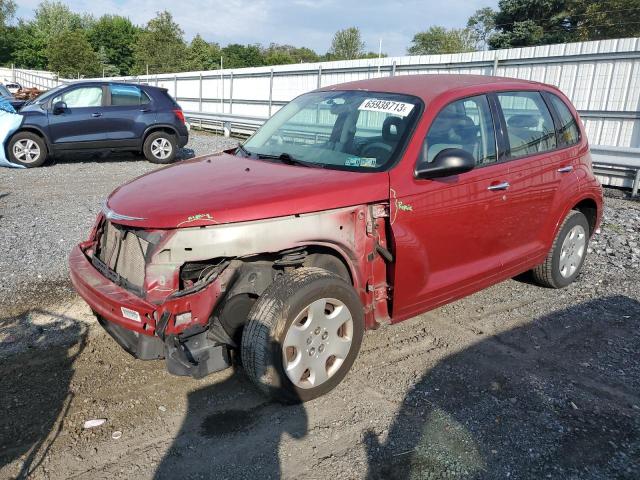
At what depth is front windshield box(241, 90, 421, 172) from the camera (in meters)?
3.69

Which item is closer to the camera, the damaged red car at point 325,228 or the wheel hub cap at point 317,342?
the damaged red car at point 325,228

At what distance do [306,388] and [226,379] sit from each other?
2.10ft

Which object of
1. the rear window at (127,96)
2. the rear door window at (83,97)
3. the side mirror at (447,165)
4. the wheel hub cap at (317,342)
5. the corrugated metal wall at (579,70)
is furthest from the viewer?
the rear window at (127,96)

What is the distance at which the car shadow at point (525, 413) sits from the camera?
2.75m

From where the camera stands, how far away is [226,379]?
11.6 ft

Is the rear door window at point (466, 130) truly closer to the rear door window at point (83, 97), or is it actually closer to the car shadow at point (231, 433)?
the car shadow at point (231, 433)

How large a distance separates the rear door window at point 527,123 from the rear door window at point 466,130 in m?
0.24

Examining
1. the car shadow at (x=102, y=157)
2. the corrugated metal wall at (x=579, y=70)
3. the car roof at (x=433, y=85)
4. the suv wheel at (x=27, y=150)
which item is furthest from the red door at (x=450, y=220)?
the suv wheel at (x=27, y=150)

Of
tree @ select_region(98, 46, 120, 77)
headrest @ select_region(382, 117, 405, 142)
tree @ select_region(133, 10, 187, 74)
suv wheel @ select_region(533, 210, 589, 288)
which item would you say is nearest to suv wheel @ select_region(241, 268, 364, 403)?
headrest @ select_region(382, 117, 405, 142)

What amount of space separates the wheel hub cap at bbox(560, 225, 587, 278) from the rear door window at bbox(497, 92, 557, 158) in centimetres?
96

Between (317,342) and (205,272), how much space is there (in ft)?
2.62

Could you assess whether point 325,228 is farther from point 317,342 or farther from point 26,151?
point 26,151

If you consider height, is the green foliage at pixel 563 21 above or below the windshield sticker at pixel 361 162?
above

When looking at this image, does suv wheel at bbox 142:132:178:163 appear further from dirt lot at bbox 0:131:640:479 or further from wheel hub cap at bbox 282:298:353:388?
wheel hub cap at bbox 282:298:353:388
